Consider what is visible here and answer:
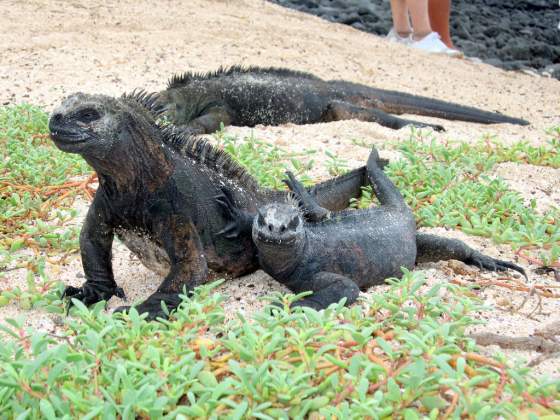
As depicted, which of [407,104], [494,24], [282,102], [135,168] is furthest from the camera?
[494,24]

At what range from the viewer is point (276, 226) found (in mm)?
2852

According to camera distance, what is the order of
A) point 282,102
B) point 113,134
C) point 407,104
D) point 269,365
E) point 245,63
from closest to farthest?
point 269,365 → point 113,134 → point 282,102 → point 407,104 → point 245,63

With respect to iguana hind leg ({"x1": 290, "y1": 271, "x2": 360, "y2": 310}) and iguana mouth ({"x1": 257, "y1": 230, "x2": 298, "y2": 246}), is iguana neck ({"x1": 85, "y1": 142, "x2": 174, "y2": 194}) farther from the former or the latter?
iguana hind leg ({"x1": 290, "y1": 271, "x2": 360, "y2": 310})

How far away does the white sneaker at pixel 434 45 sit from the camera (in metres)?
9.41

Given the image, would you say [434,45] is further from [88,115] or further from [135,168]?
[88,115]

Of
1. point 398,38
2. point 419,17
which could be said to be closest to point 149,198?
point 419,17

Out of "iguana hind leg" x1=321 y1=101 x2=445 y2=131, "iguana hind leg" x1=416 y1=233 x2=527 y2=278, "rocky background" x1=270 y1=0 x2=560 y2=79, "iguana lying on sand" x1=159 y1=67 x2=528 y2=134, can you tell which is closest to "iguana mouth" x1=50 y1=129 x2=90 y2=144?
"iguana hind leg" x1=416 y1=233 x2=527 y2=278

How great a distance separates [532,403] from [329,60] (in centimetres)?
663

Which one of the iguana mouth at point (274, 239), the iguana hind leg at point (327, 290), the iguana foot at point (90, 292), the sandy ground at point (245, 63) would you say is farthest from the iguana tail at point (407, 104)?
the iguana foot at point (90, 292)

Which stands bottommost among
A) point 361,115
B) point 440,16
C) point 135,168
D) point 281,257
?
point 440,16

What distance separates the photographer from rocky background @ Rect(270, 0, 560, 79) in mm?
11883

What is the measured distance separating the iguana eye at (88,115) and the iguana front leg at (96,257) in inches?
15.9

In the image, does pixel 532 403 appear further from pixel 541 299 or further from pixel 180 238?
pixel 180 238

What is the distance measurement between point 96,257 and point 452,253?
60.2 inches
